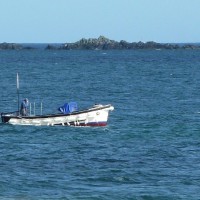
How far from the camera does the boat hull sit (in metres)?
50.4

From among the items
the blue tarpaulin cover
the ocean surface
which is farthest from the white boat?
the ocean surface

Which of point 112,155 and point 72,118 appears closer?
point 112,155

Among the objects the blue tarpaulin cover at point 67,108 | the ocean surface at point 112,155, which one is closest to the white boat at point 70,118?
the blue tarpaulin cover at point 67,108

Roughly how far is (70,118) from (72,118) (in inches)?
4.5

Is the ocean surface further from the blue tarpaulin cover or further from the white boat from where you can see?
the blue tarpaulin cover

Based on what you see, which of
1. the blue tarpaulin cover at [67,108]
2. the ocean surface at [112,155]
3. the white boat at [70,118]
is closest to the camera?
the ocean surface at [112,155]

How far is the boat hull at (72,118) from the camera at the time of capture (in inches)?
1986

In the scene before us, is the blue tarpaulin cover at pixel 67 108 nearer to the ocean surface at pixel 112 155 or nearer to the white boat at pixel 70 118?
the white boat at pixel 70 118

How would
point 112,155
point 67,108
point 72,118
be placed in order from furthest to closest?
point 67,108 < point 72,118 < point 112,155

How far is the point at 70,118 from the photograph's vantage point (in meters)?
50.5

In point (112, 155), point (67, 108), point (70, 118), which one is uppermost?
point (67, 108)

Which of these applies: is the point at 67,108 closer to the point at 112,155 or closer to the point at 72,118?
the point at 72,118

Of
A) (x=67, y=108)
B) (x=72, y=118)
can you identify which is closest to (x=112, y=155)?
(x=72, y=118)

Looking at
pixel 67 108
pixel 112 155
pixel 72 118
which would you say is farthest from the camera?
pixel 67 108
